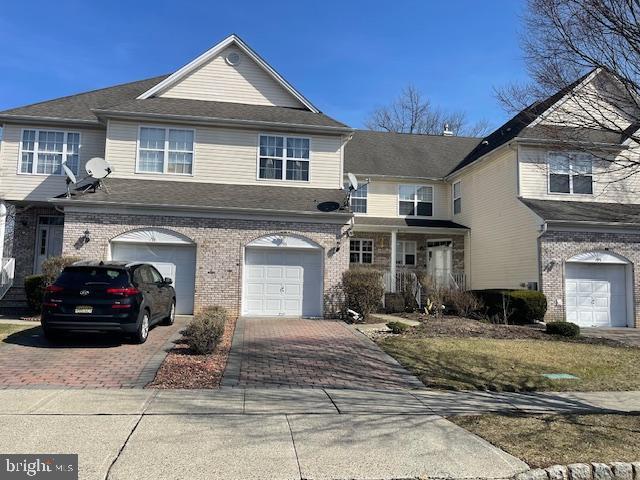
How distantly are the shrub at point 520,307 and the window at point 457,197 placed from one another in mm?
7571

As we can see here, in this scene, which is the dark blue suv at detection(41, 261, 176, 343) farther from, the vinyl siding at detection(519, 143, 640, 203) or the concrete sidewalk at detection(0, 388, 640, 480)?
the vinyl siding at detection(519, 143, 640, 203)

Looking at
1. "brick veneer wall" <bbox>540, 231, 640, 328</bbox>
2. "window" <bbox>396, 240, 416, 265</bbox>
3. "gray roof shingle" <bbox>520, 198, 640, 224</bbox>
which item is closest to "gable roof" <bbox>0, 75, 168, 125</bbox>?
"window" <bbox>396, 240, 416, 265</bbox>

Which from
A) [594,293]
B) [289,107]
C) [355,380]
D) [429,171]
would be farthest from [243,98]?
[594,293]

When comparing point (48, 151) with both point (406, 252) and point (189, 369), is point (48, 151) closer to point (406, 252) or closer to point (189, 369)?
point (189, 369)

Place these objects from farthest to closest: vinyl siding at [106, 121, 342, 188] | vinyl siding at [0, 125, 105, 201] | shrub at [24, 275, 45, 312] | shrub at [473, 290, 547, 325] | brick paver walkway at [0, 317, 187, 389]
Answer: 1. vinyl siding at [0, 125, 105, 201]
2. vinyl siding at [106, 121, 342, 188]
3. shrub at [473, 290, 547, 325]
4. shrub at [24, 275, 45, 312]
5. brick paver walkway at [0, 317, 187, 389]

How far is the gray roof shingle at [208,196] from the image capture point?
15930 mm

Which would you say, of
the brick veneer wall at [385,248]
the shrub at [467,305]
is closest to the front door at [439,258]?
the brick veneer wall at [385,248]

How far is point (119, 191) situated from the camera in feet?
53.8

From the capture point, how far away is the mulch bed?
802 cm

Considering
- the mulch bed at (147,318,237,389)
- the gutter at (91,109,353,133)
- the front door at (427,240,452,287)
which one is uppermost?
the gutter at (91,109,353,133)

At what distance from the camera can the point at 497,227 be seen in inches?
814

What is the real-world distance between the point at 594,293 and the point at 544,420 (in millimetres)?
13512

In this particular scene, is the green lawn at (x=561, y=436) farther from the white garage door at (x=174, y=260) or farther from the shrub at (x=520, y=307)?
the white garage door at (x=174, y=260)

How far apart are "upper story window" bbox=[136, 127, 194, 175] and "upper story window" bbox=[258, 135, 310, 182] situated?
2.59 meters
